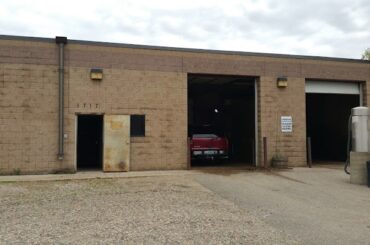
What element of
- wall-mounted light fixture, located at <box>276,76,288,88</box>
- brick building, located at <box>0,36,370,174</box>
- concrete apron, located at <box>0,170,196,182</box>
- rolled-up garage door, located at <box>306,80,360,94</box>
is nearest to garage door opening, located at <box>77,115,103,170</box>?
brick building, located at <box>0,36,370,174</box>

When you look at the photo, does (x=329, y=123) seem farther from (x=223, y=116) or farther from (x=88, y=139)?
(x=88, y=139)

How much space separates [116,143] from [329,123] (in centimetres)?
1444

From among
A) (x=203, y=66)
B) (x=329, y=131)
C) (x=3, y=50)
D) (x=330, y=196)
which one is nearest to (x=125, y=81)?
(x=203, y=66)

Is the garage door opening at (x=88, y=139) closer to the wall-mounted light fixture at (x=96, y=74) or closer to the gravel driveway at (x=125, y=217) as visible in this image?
the wall-mounted light fixture at (x=96, y=74)

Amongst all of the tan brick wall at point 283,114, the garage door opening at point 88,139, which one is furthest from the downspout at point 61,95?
the tan brick wall at point 283,114

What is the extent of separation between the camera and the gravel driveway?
20.8ft

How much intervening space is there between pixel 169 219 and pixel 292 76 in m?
12.1

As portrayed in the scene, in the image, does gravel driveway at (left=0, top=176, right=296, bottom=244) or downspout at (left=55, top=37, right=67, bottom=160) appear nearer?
gravel driveway at (left=0, top=176, right=296, bottom=244)

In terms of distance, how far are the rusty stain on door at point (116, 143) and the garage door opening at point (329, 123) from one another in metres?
10.7

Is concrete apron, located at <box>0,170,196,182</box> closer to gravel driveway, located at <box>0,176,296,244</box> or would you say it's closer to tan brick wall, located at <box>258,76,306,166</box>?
gravel driveway, located at <box>0,176,296,244</box>

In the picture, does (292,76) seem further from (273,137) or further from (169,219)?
(169,219)

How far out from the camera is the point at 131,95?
15789 mm

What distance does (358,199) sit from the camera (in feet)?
33.2

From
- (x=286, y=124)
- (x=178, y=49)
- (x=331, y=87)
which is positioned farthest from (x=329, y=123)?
(x=178, y=49)
